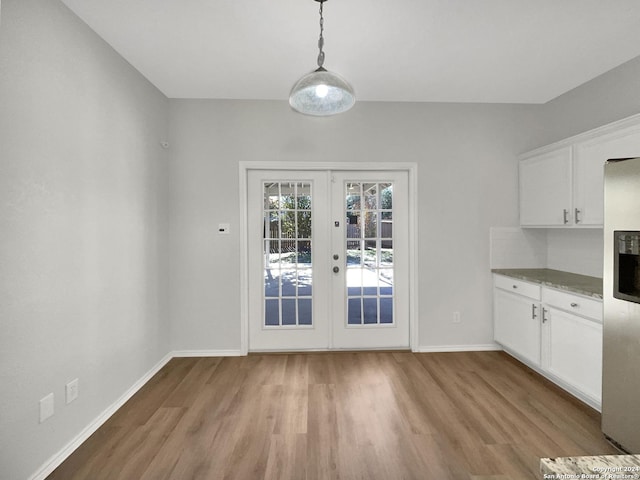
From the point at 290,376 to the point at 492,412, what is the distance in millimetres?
1656

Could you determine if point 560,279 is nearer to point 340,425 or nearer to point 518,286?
point 518,286

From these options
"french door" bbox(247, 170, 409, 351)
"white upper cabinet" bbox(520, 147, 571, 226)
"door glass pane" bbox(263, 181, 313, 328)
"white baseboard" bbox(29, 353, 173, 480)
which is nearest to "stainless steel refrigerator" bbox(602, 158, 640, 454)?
"white upper cabinet" bbox(520, 147, 571, 226)

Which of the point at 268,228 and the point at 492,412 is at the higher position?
the point at 268,228

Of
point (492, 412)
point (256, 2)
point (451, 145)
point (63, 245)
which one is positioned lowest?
point (492, 412)

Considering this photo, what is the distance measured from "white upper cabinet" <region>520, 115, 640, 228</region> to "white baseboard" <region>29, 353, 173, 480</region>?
403 cm

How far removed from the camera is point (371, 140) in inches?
136

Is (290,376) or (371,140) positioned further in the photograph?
(371,140)

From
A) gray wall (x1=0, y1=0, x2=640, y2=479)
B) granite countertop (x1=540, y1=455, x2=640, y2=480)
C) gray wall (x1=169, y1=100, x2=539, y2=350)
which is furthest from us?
gray wall (x1=169, y1=100, x2=539, y2=350)

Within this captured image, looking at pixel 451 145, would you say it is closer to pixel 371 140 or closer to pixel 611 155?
pixel 371 140

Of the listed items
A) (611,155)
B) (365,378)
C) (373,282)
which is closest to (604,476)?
(365,378)

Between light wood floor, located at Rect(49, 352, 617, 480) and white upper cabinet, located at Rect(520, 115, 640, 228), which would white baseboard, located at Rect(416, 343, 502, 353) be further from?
white upper cabinet, located at Rect(520, 115, 640, 228)

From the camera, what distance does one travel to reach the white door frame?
3418mm

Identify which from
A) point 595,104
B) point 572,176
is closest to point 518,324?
point 572,176

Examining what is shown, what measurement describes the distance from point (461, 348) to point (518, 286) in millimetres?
921
